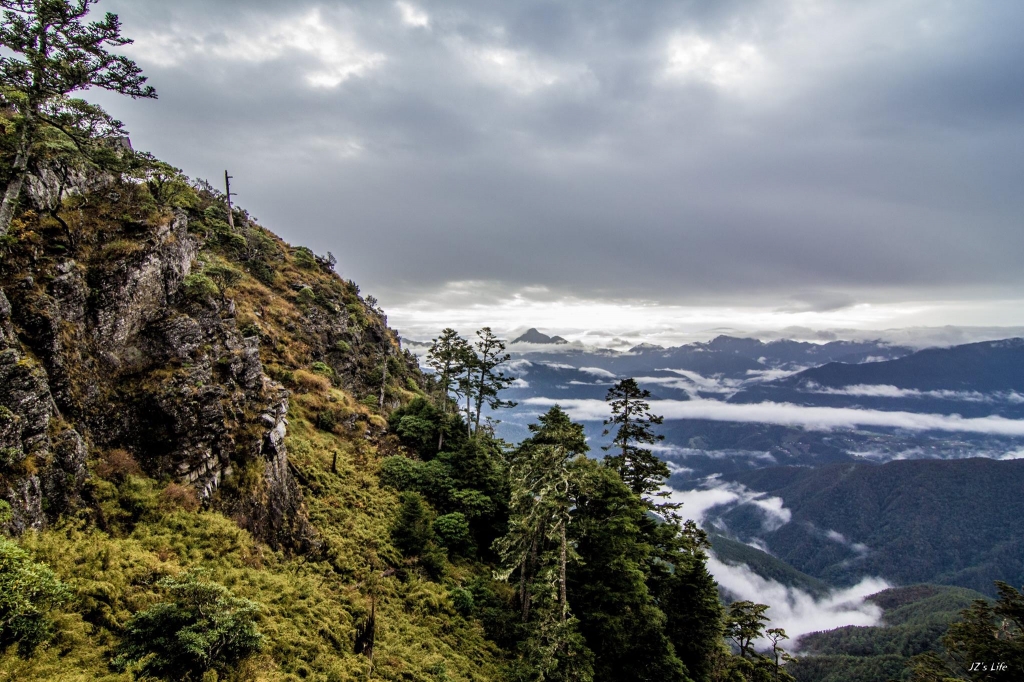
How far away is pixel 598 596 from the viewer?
2312 centimetres

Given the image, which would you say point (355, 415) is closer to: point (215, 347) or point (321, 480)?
point (321, 480)

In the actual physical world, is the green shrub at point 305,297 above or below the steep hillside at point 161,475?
above

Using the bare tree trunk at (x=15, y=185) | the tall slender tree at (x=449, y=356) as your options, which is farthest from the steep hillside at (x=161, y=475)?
the tall slender tree at (x=449, y=356)

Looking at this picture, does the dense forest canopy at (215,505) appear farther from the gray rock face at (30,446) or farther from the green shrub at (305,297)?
the green shrub at (305,297)

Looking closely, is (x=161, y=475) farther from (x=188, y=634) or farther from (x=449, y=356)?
(x=449, y=356)

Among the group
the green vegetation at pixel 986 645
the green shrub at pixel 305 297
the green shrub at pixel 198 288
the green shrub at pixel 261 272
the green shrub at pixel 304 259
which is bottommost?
the green vegetation at pixel 986 645

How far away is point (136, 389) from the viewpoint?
52.7 feet

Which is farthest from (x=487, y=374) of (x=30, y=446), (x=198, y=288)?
(x=30, y=446)

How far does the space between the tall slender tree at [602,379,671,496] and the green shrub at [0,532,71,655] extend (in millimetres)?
25679

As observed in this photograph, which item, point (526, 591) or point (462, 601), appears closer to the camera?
point (462, 601)

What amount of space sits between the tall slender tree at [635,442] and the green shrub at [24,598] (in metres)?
25.7

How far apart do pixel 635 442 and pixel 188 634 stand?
87.1 feet

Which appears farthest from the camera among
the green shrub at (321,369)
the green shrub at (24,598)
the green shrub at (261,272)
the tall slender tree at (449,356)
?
the green shrub at (261,272)

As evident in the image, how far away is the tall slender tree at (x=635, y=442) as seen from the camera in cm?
2961
